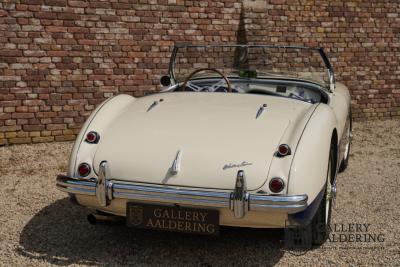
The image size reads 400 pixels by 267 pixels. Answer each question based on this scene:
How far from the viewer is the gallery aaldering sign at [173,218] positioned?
2.83 meters

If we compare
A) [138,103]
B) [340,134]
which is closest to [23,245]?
[138,103]

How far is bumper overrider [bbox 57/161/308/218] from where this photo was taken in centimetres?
273

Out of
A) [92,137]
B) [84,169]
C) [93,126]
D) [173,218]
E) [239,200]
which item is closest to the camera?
[239,200]

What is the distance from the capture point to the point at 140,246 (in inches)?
131

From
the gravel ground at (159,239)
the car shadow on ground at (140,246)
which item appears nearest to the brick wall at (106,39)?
the gravel ground at (159,239)

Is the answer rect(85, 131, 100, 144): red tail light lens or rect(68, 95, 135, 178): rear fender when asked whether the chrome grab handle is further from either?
rect(85, 131, 100, 144): red tail light lens

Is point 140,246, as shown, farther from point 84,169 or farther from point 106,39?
point 106,39

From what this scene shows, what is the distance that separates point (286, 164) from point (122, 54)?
415cm

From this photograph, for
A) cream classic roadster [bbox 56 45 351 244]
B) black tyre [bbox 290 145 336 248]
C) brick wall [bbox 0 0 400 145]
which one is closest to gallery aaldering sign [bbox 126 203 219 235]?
cream classic roadster [bbox 56 45 351 244]

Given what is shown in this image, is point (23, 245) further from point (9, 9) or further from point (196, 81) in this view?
point (9, 9)

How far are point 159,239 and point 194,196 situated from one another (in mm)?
786

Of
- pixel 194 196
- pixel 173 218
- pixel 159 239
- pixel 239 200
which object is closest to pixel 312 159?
pixel 239 200

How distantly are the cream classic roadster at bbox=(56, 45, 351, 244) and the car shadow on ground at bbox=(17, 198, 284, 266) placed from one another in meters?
0.24

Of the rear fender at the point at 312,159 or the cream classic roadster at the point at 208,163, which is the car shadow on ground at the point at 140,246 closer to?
the cream classic roadster at the point at 208,163
